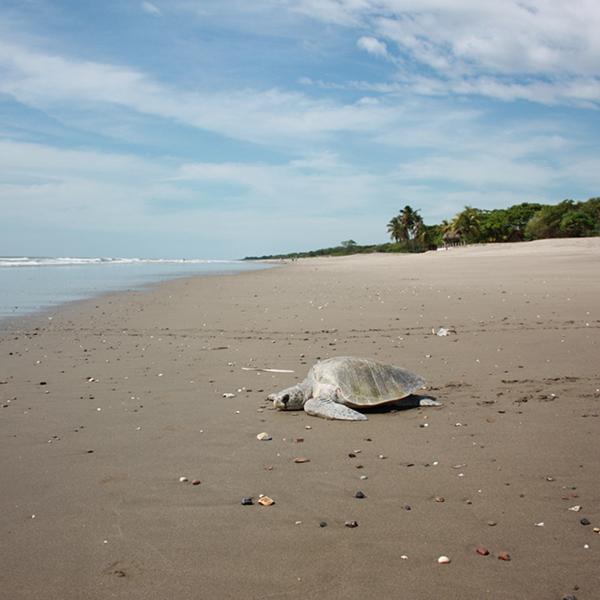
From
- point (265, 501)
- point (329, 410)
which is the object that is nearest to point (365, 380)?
point (329, 410)

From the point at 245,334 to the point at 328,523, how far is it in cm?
769

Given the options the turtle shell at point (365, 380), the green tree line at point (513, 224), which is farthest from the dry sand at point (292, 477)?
the green tree line at point (513, 224)

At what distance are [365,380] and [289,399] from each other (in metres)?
1.00

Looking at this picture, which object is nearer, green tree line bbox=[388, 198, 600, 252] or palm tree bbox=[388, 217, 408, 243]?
green tree line bbox=[388, 198, 600, 252]

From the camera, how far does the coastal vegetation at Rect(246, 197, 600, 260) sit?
72631mm

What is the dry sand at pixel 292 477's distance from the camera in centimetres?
279

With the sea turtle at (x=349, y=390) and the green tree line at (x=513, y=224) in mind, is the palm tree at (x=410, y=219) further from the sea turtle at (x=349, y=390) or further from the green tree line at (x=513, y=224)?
the sea turtle at (x=349, y=390)

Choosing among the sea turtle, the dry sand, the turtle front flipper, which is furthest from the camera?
the sea turtle

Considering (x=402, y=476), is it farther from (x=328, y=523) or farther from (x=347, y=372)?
(x=347, y=372)

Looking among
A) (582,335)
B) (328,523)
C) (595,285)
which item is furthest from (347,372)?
(595,285)

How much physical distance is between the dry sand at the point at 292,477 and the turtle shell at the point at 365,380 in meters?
0.36

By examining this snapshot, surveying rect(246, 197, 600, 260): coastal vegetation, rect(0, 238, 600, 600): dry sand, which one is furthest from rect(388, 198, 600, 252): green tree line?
rect(0, 238, 600, 600): dry sand

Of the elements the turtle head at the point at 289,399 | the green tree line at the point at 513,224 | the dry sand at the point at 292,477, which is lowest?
the dry sand at the point at 292,477

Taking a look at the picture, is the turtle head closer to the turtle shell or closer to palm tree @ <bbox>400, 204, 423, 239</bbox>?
the turtle shell
